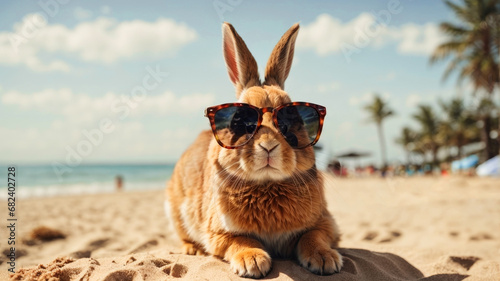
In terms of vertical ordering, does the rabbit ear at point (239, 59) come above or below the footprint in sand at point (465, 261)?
above

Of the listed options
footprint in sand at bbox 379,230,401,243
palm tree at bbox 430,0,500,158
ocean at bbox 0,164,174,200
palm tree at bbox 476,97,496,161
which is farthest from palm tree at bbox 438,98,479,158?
footprint in sand at bbox 379,230,401,243

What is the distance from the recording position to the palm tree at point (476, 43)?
2075cm

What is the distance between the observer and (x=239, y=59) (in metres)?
2.50

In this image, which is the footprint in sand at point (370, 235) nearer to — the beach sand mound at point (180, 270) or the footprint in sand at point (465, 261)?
the footprint in sand at point (465, 261)

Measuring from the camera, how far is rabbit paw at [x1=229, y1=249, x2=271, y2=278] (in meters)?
2.05

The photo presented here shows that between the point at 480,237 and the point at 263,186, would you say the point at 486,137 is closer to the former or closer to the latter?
the point at 480,237

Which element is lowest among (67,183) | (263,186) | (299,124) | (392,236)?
(67,183)

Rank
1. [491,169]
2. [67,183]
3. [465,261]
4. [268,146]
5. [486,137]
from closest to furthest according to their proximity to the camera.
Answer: [268,146] < [465,261] < [491,169] < [486,137] < [67,183]

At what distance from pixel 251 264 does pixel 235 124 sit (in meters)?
0.90

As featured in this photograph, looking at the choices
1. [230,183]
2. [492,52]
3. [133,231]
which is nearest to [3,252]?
[133,231]

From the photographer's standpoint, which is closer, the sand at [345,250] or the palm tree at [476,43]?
the sand at [345,250]

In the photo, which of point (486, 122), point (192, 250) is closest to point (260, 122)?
point (192, 250)

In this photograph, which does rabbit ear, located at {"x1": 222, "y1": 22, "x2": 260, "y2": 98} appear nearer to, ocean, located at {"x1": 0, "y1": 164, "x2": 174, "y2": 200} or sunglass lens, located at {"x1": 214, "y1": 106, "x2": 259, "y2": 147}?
sunglass lens, located at {"x1": 214, "y1": 106, "x2": 259, "y2": 147}

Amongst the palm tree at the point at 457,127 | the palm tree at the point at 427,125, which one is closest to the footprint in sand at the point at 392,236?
the palm tree at the point at 457,127
